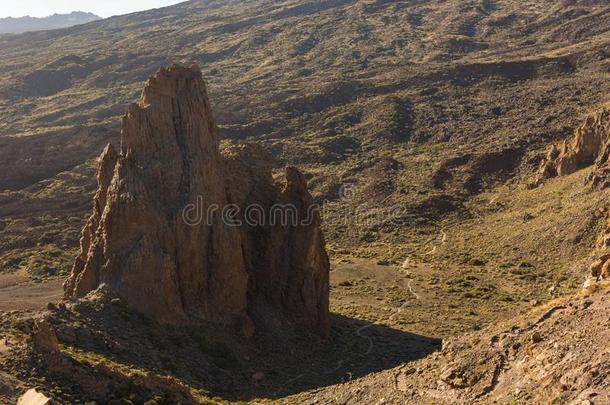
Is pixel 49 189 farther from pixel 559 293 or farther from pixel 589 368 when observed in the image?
pixel 589 368

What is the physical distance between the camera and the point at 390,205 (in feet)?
273

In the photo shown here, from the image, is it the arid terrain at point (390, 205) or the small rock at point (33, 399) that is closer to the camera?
the small rock at point (33, 399)

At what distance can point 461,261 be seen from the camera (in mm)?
64000

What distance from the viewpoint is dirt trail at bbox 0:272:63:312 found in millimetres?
52625

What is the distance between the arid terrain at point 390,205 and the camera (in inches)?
981

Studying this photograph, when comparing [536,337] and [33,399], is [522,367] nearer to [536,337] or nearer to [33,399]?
[536,337]

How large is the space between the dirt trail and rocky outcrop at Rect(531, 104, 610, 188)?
51.3 m

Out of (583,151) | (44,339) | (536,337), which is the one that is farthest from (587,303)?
(583,151)

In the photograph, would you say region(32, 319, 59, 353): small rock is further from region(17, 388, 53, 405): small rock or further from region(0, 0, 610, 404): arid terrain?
region(17, 388, 53, 405): small rock

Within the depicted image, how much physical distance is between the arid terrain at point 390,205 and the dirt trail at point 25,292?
38cm

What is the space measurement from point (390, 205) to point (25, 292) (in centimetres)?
4104
